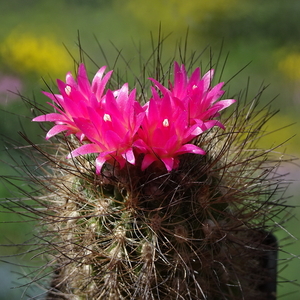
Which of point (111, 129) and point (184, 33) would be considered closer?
point (111, 129)

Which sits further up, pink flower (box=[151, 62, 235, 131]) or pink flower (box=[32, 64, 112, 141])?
pink flower (box=[151, 62, 235, 131])

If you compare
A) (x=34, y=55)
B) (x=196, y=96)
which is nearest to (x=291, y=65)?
(x=34, y=55)

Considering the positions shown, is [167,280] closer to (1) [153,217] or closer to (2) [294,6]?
(1) [153,217]

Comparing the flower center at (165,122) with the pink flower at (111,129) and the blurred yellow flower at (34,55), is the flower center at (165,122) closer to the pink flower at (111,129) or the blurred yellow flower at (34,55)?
the pink flower at (111,129)

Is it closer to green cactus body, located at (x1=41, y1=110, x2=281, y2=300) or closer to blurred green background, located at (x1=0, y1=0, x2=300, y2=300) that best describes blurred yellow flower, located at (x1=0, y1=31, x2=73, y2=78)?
blurred green background, located at (x1=0, y1=0, x2=300, y2=300)

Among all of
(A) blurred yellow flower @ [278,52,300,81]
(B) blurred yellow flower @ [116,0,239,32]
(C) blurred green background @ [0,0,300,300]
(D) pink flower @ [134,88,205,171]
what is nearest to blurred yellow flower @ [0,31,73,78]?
(C) blurred green background @ [0,0,300,300]

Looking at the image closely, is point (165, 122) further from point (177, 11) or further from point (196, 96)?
point (177, 11)
